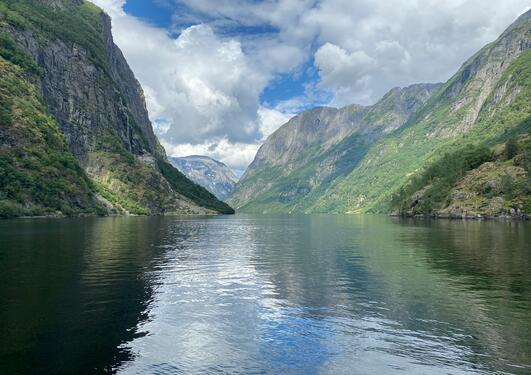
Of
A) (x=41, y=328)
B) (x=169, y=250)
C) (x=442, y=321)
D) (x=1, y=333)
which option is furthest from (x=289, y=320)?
(x=169, y=250)

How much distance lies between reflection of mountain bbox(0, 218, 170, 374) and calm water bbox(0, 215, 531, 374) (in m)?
0.11

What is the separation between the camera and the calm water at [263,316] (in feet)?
76.7

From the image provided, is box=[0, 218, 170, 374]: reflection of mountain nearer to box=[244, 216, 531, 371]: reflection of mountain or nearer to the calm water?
the calm water

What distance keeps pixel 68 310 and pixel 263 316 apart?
14526mm

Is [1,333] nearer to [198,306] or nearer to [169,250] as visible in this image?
[198,306]

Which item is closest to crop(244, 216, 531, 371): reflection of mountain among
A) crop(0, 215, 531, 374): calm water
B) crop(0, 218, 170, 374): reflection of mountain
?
crop(0, 215, 531, 374): calm water

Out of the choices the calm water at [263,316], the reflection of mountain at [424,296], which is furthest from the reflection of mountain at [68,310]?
the reflection of mountain at [424,296]

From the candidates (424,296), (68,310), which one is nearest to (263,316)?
(68,310)

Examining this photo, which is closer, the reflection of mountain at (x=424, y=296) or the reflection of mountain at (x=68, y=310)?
the reflection of mountain at (x=68, y=310)

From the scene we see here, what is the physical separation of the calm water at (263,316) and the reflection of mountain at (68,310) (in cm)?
11

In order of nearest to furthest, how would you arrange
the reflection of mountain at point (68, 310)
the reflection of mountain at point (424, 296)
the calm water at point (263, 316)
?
the reflection of mountain at point (68, 310) → the calm water at point (263, 316) → the reflection of mountain at point (424, 296)

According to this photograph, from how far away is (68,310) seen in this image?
3262 centimetres

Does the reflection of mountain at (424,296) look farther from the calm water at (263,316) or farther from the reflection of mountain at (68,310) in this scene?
the reflection of mountain at (68,310)

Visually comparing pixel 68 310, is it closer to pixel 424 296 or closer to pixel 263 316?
pixel 263 316
